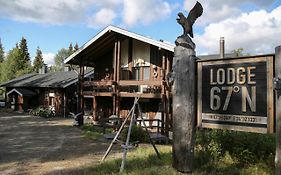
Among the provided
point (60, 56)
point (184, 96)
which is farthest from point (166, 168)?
point (60, 56)

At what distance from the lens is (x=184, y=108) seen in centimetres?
632

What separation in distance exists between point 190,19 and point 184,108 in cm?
200

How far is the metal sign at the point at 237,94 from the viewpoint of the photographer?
5.56 meters

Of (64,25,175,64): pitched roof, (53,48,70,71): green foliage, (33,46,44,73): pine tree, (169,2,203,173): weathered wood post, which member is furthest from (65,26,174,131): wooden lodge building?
(53,48,70,71): green foliage

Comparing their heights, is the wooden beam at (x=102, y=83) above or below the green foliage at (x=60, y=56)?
below

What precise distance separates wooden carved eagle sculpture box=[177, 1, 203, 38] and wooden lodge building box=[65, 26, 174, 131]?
10062 mm

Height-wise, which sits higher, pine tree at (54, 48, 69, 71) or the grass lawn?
pine tree at (54, 48, 69, 71)

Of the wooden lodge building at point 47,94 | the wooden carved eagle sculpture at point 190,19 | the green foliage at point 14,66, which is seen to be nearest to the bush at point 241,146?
the wooden carved eagle sculpture at point 190,19

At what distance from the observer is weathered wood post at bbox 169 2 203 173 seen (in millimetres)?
6230

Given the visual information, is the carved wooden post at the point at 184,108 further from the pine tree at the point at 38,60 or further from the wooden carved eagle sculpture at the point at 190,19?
the pine tree at the point at 38,60

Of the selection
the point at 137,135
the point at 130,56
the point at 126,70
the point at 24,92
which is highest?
the point at 130,56

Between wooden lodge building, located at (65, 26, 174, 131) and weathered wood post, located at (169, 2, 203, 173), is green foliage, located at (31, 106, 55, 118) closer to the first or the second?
wooden lodge building, located at (65, 26, 174, 131)

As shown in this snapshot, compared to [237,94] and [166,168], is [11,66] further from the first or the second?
[237,94]

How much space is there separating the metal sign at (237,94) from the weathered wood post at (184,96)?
0.28 metres
